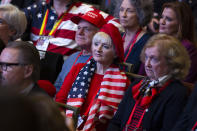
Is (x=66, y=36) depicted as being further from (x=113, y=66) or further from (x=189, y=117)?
(x=189, y=117)

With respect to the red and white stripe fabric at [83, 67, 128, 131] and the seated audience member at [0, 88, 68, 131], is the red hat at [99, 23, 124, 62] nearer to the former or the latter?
the red and white stripe fabric at [83, 67, 128, 131]

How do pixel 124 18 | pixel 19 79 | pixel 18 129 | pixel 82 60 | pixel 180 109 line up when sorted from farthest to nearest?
1. pixel 124 18
2. pixel 82 60
3. pixel 19 79
4. pixel 180 109
5. pixel 18 129

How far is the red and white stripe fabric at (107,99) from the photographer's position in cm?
270

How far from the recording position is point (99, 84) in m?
2.88

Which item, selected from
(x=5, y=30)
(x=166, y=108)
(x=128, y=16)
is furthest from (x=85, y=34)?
(x=166, y=108)

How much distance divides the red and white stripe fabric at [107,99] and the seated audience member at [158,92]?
195 millimetres

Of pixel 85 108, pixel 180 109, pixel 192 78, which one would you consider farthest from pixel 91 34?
pixel 180 109

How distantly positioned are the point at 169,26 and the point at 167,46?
0.93 m

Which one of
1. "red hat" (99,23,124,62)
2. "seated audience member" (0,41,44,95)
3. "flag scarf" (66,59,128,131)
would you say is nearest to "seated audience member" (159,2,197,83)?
"red hat" (99,23,124,62)

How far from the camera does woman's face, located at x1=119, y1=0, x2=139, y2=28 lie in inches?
142

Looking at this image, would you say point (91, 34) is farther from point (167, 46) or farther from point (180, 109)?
point (180, 109)

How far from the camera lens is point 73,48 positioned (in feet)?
12.8

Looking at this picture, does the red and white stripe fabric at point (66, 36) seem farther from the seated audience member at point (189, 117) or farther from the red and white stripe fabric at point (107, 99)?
the seated audience member at point (189, 117)

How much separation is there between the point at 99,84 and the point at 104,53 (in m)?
0.25
